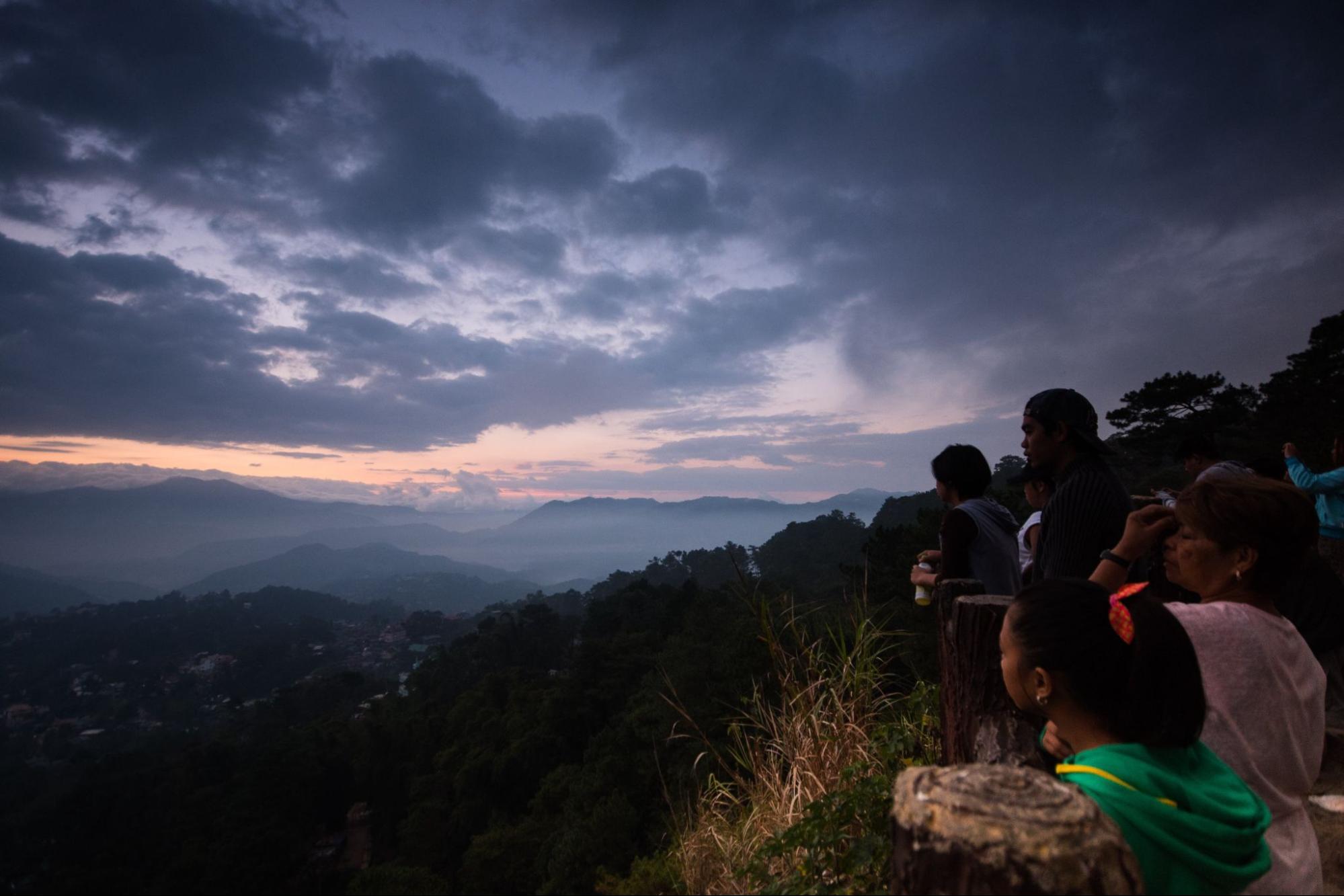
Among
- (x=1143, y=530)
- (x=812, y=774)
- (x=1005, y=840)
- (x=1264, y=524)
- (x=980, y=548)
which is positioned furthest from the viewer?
(x=812, y=774)

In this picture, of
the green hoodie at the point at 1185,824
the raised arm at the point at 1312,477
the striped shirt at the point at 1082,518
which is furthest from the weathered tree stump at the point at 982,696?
the raised arm at the point at 1312,477

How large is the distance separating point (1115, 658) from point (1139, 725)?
0.36ft

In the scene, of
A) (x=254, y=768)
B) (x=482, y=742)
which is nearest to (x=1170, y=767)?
(x=482, y=742)

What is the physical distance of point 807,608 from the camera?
3.68 meters

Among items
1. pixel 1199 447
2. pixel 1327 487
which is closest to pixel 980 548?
pixel 1199 447

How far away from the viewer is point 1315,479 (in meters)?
3.69

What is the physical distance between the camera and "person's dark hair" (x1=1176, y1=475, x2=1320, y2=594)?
131 centimetres

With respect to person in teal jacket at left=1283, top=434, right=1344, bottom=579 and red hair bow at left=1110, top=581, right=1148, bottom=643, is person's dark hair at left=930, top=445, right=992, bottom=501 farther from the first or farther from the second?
person in teal jacket at left=1283, top=434, right=1344, bottom=579

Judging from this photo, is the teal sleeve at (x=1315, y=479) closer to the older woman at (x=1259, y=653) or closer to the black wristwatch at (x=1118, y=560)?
the black wristwatch at (x=1118, y=560)

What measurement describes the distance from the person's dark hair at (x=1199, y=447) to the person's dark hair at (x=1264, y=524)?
2747 mm

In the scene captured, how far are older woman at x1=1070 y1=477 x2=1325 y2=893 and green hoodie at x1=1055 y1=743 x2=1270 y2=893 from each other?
0.33m

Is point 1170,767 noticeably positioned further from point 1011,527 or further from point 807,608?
point 807,608

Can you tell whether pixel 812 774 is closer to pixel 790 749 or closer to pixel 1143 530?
pixel 790 749

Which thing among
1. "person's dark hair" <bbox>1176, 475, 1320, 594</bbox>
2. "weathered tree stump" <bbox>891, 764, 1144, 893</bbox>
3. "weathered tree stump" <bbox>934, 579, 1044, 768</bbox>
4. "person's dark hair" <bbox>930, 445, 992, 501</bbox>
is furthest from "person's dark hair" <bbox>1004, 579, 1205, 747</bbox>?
"person's dark hair" <bbox>930, 445, 992, 501</bbox>
